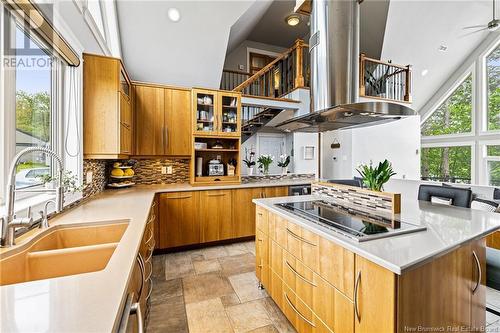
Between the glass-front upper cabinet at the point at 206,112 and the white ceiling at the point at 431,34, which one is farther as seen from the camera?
the white ceiling at the point at 431,34

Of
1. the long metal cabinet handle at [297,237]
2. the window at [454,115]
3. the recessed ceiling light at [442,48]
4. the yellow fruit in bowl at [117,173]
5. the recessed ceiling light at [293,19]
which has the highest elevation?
the recessed ceiling light at [293,19]

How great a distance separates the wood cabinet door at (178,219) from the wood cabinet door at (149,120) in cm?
74

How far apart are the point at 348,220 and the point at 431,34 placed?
6.74 m

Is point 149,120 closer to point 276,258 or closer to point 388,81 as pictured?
point 276,258

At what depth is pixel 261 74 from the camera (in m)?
5.11

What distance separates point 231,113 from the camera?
3715 mm

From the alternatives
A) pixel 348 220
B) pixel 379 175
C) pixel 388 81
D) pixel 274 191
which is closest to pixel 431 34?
pixel 388 81

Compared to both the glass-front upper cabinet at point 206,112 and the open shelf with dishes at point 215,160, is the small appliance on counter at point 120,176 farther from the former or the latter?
the glass-front upper cabinet at point 206,112

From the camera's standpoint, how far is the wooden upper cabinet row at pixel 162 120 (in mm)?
3207

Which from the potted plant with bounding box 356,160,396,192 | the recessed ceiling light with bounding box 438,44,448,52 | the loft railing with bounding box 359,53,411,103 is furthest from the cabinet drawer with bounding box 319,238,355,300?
the recessed ceiling light with bounding box 438,44,448,52

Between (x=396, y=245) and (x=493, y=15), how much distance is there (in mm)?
7556

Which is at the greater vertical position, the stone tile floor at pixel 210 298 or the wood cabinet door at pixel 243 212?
the wood cabinet door at pixel 243 212

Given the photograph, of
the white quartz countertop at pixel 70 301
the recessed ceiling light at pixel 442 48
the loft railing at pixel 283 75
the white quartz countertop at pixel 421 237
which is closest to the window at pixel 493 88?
the recessed ceiling light at pixel 442 48

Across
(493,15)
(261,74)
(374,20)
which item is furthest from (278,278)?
(493,15)
